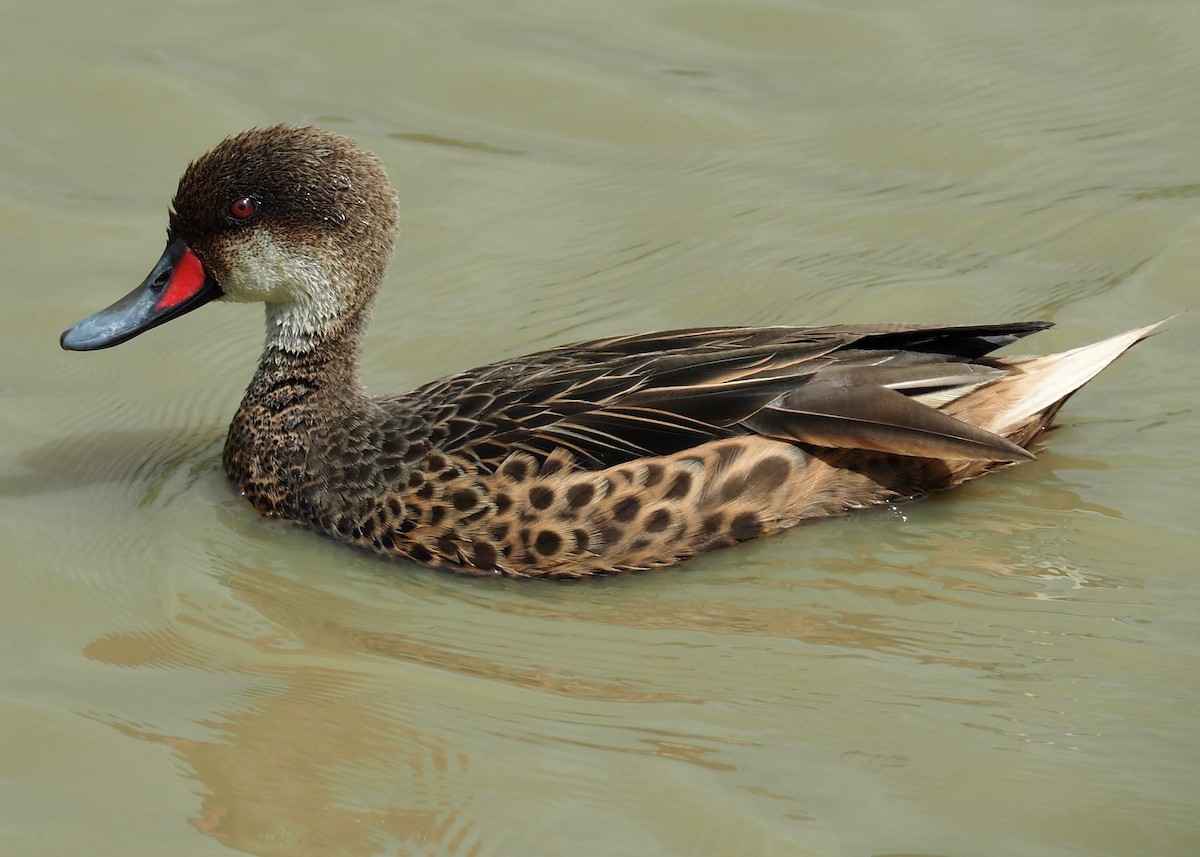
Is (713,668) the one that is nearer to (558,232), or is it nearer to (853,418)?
(853,418)

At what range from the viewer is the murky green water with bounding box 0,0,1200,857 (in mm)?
4848

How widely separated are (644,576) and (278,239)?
196 centimetres

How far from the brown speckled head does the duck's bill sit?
6cm

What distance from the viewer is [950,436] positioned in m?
6.24

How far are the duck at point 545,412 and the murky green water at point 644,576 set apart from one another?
0.52 feet

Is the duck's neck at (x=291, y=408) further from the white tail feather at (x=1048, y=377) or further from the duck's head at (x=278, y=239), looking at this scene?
the white tail feather at (x=1048, y=377)

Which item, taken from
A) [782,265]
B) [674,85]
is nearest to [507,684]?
[782,265]

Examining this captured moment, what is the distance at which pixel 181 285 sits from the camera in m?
6.80

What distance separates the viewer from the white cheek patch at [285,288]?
671 centimetres

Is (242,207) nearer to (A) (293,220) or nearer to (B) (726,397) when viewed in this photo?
(A) (293,220)

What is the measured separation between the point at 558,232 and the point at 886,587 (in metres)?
3.40

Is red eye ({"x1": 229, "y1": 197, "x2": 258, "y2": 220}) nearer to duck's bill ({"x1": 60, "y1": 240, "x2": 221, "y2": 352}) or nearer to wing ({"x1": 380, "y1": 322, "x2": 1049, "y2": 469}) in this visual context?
duck's bill ({"x1": 60, "y1": 240, "x2": 221, "y2": 352})

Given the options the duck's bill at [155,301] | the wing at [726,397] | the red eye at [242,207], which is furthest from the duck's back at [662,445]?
the red eye at [242,207]

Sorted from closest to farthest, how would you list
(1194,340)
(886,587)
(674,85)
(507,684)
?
(507,684) → (886,587) → (1194,340) → (674,85)
